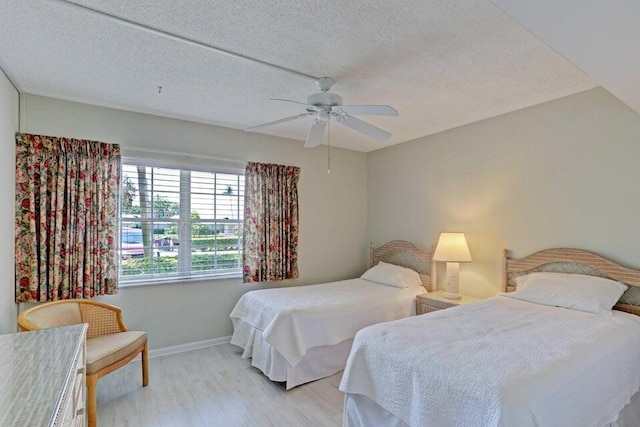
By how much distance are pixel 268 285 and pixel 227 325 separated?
0.67 meters

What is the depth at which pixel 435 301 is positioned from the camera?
349 centimetres

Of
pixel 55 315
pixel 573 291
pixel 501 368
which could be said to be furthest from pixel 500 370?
pixel 55 315

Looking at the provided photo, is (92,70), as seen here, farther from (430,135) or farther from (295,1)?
(430,135)

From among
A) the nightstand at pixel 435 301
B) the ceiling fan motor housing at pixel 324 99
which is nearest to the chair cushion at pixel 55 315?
the ceiling fan motor housing at pixel 324 99

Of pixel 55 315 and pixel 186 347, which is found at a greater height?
pixel 55 315

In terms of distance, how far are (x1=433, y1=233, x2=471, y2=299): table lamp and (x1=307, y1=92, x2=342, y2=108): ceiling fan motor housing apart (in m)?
2.09

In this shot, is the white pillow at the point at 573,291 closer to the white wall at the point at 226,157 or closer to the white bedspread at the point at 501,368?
the white bedspread at the point at 501,368

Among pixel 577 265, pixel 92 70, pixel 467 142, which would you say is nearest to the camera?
pixel 92 70

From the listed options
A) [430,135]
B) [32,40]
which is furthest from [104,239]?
[430,135]

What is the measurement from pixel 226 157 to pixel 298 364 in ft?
7.97

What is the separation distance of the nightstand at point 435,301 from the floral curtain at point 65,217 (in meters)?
3.14

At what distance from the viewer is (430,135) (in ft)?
13.9

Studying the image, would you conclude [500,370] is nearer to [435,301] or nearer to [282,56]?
[435,301]

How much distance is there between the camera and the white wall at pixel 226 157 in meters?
3.26
